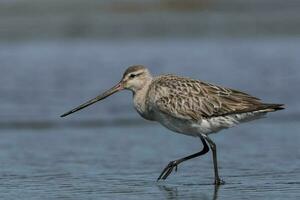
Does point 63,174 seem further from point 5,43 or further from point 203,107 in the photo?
point 5,43

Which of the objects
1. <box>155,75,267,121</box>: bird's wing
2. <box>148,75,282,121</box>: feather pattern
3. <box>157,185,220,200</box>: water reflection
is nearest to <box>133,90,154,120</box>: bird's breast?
<box>148,75,282,121</box>: feather pattern

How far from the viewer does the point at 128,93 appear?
1691 cm

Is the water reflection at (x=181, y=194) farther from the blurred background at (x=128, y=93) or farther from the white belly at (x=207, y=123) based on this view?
the white belly at (x=207, y=123)

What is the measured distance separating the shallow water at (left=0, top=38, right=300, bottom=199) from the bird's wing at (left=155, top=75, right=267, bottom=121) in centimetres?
71

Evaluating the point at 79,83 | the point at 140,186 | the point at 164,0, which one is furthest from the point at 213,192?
the point at 164,0

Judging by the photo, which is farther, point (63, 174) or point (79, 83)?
point (79, 83)

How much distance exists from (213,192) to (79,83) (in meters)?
8.18

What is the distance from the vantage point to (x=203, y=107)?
1049 cm

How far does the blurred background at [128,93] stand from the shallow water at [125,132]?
22 mm

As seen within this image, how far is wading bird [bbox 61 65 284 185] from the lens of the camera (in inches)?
410

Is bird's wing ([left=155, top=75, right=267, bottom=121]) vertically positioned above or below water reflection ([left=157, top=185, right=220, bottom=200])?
above

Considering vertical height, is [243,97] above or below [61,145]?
above

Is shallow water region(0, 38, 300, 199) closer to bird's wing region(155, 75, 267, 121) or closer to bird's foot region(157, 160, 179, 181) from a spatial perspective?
bird's foot region(157, 160, 179, 181)

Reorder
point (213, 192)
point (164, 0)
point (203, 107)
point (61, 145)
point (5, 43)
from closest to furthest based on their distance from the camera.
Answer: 1. point (213, 192)
2. point (203, 107)
3. point (61, 145)
4. point (5, 43)
5. point (164, 0)
